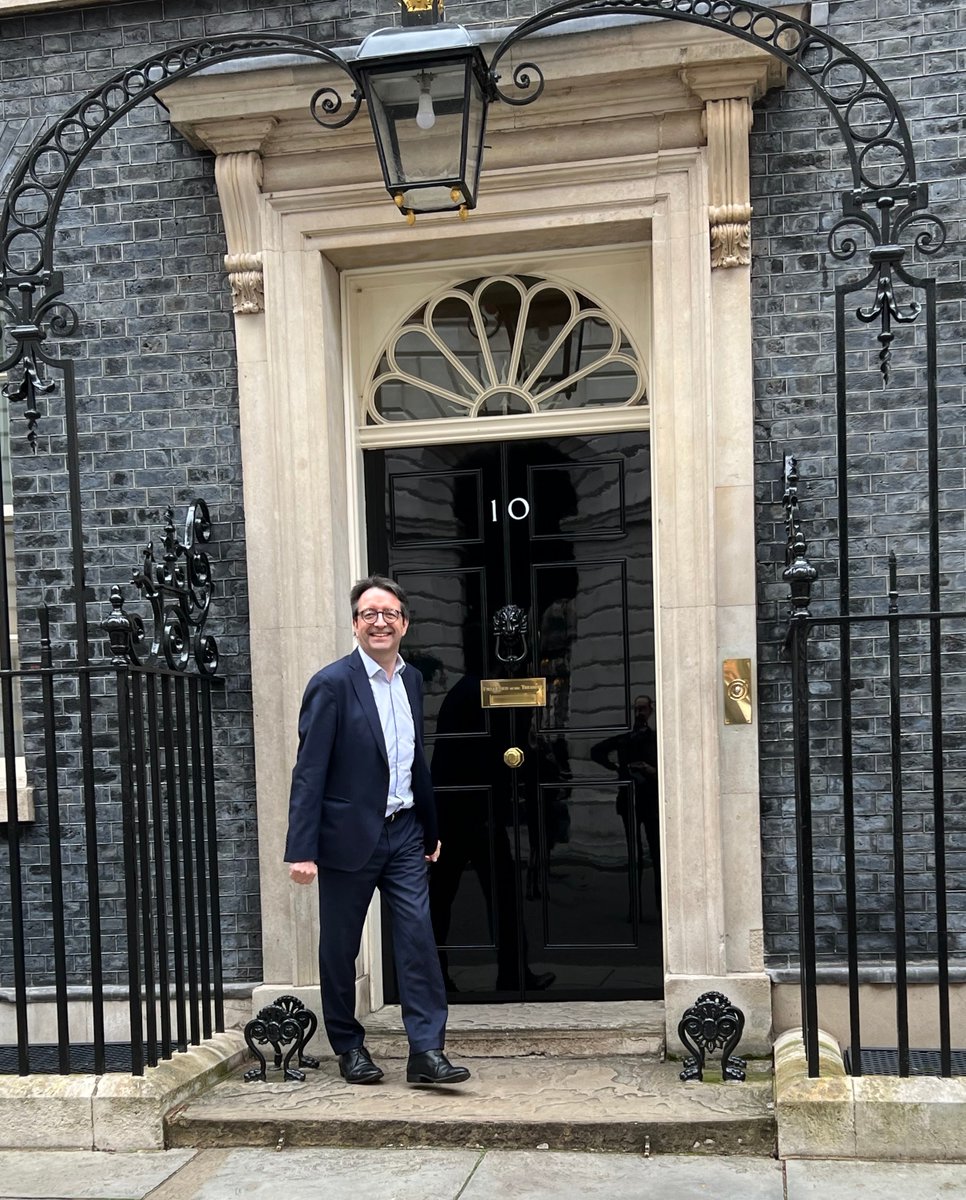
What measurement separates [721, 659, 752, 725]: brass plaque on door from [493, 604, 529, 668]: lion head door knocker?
965 mm

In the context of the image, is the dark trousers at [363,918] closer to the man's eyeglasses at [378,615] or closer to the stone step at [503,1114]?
the stone step at [503,1114]

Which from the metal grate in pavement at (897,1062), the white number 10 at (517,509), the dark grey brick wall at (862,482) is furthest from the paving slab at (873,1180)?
the white number 10 at (517,509)

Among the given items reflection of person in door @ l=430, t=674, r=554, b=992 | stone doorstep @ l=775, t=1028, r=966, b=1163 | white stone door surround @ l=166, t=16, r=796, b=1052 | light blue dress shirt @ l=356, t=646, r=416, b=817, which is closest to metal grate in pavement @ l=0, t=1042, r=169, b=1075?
white stone door surround @ l=166, t=16, r=796, b=1052

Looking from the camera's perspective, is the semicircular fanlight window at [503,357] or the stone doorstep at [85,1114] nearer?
the stone doorstep at [85,1114]

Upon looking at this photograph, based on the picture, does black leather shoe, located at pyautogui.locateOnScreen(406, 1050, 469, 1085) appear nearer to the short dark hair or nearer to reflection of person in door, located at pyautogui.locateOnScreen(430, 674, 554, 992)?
reflection of person in door, located at pyautogui.locateOnScreen(430, 674, 554, 992)

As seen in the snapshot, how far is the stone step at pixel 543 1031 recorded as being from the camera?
610 cm

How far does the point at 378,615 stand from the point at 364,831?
0.80 m

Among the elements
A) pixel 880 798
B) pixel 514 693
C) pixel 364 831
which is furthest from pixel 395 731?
pixel 880 798

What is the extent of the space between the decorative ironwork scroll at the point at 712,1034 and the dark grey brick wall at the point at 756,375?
0.51m

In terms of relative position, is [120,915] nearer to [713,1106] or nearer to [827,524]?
[713,1106]

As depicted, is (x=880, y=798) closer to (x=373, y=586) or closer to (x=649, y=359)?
(x=649, y=359)

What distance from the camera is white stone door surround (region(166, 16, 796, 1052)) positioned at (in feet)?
19.7

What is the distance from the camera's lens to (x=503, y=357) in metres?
6.69

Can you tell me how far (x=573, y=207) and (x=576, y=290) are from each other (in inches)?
18.7
